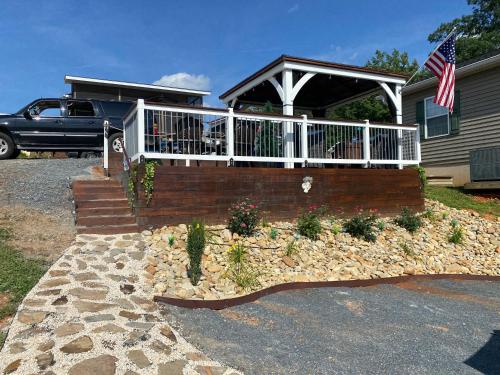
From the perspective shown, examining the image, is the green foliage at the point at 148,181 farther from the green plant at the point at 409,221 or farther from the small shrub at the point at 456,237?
the small shrub at the point at 456,237

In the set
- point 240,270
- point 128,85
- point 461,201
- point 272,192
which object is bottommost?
point 240,270

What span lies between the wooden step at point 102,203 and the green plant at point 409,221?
5699 mm

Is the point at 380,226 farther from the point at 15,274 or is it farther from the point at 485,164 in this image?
the point at 15,274

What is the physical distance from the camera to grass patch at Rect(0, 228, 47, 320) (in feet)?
14.1

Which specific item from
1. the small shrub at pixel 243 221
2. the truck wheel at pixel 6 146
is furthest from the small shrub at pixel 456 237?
the truck wheel at pixel 6 146

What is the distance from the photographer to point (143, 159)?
7027 millimetres

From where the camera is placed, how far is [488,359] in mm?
3898

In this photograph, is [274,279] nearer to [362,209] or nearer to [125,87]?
[362,209]

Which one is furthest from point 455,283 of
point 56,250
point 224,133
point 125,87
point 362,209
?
point 125,87

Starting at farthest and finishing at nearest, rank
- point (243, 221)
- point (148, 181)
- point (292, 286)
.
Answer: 1. point (243, 221)
2. point (148, 181)
3. point (292, 286)

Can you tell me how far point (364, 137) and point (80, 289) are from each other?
685cm

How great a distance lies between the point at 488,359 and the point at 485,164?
9.24 m

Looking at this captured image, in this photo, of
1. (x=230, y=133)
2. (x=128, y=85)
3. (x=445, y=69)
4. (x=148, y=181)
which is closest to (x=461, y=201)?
(x=445, y=69)

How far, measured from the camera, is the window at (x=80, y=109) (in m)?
11.3
